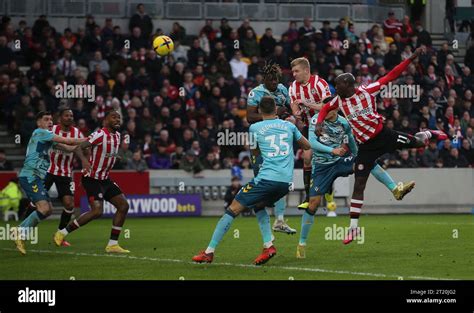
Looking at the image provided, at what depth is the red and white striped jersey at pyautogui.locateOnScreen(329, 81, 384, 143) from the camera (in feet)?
52.0

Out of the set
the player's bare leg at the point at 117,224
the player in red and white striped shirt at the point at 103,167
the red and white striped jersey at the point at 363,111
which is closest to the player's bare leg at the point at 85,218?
the player in red and white striped shirt at the point at 103,167

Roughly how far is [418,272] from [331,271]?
1103mm

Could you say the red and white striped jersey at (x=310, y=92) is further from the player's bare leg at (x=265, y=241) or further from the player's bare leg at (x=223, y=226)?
the player's bare leg at (x=223, y=226)

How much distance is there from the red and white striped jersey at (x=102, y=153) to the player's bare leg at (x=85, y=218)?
1.53ft

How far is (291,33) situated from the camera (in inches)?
1331

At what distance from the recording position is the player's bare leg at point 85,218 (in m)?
17.1

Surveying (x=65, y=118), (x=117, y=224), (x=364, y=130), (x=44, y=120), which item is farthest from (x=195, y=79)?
(x=364, y=130)

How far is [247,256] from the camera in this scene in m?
15.5

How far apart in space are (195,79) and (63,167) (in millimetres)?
12992

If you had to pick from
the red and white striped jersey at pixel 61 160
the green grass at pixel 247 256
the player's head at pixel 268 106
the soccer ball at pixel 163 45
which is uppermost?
the soccer ball at pixel 163 45

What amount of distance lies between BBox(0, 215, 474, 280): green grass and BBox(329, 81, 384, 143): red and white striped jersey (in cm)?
191

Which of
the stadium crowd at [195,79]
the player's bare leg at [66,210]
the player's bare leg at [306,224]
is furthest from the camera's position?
the stadium crowd at [195,79]

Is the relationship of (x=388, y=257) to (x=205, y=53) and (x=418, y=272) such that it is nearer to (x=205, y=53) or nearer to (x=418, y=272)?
(x=418, y=272)
